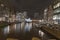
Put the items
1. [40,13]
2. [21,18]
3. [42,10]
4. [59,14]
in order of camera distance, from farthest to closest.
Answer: [21,18], [59,14], [42,10], [40,13]

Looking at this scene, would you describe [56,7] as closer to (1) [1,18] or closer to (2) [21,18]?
(1) [1,18]

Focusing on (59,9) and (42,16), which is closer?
(42,16)

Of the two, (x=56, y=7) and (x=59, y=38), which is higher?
(x=56, y=7)

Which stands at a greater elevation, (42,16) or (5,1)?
(5,1)

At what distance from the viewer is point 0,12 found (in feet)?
181

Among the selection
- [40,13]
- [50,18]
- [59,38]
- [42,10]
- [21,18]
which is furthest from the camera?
[21,18]

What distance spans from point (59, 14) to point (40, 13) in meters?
11.6

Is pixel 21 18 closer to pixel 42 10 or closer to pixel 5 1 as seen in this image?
pixel 5 1

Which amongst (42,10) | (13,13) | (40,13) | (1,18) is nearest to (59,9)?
(42,10)

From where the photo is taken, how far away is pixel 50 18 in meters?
40.5

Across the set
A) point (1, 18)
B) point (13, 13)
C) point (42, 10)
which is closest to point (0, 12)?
point (1, 18)

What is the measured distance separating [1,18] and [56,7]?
19564mm

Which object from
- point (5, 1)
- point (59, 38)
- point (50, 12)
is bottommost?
point (59, 38)

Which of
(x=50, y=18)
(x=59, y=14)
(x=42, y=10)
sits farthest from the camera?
(x=59, y=14)
